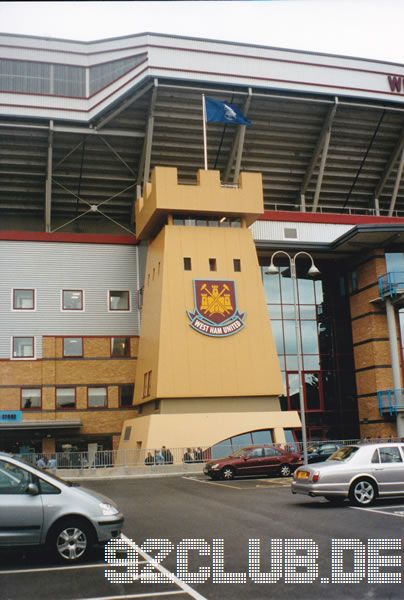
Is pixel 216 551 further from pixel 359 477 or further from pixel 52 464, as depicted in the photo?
pixel 52 464

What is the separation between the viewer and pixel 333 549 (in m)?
10.0

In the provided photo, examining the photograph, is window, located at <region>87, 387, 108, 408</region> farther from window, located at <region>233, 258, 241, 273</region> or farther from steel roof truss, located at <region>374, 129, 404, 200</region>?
steel roof truss, located at <region>374, 129, 404, 200</region>

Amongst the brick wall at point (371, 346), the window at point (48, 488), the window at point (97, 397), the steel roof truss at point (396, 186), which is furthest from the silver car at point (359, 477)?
the steel roof truss at point (396, 186)

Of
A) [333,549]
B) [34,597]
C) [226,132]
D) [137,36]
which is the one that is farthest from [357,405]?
[34,597]

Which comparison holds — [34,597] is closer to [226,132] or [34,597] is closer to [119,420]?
[119,420]

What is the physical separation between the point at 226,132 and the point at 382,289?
45.8ft

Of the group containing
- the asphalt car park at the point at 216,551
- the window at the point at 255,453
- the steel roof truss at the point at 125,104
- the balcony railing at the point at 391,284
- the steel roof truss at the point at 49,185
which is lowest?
the asphalt car park at the point at 216,551

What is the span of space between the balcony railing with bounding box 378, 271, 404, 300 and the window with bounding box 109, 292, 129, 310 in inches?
606

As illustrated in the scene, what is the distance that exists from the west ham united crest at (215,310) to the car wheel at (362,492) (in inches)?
857

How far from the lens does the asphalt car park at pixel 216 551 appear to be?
793 centimetres

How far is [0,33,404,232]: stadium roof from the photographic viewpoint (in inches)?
1625

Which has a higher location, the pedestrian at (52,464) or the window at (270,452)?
the window at (270,452)

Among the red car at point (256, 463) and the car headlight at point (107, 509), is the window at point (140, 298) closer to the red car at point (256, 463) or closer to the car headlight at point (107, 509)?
the red car at point (256, 463)

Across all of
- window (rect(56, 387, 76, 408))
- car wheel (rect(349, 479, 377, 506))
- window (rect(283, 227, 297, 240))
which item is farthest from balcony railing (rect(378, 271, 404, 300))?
car wheel (rect(349, 479, 377, 506))
